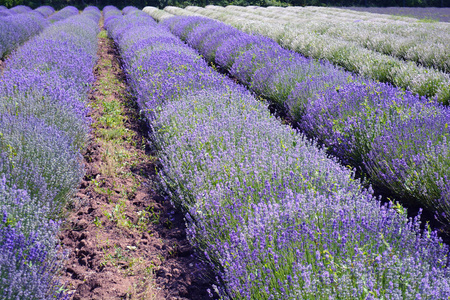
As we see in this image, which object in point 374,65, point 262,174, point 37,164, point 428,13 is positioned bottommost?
point 37,164

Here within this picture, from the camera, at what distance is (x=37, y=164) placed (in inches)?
101

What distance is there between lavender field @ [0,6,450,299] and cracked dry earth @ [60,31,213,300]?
0.04 metres

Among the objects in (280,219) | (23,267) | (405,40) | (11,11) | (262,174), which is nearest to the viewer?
(23,267)

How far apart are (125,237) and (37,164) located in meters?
0.87

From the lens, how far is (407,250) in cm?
176

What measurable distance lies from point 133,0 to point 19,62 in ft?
99.1

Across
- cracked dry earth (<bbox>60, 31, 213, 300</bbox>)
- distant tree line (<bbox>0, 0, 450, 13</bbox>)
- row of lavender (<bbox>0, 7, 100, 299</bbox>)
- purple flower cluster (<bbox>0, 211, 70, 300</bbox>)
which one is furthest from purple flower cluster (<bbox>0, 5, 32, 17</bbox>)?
purple flower cluster (<bbox>0, 211, 70, 300</bbox>)

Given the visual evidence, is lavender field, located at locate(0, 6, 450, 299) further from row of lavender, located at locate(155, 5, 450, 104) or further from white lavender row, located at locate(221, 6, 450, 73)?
white lavender row, located at locate(221, 6, 450, 73)

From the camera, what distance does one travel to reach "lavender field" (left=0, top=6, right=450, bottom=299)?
1.71m

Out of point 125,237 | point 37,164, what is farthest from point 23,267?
point 125,237

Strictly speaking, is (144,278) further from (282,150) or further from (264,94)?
(264,94)

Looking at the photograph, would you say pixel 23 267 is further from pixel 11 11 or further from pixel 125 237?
pixel 11 11

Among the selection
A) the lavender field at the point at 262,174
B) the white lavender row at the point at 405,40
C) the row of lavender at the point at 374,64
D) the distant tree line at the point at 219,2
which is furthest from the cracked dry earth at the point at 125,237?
the distant tree line at the point at 219,2

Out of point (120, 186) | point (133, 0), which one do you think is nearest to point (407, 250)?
point (120, 186)
